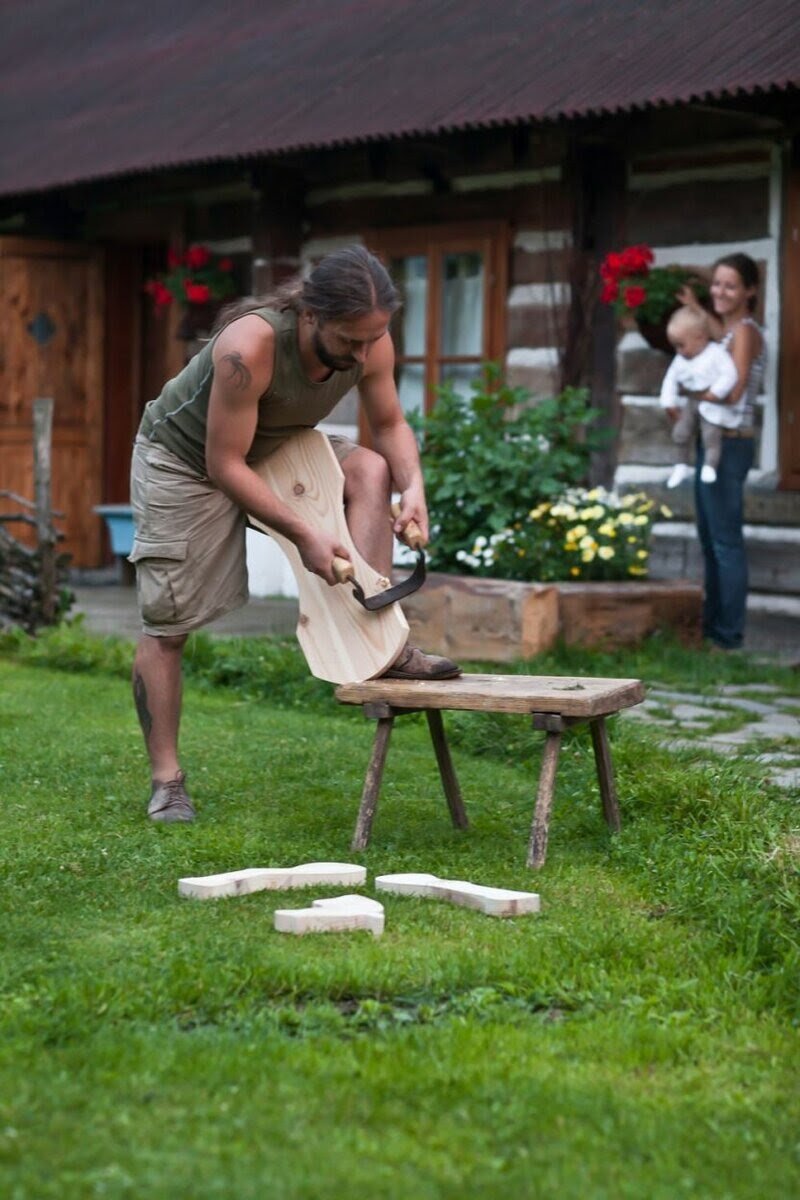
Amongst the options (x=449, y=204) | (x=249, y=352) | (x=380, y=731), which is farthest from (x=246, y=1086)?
(x=449, y=204)

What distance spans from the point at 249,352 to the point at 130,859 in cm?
128

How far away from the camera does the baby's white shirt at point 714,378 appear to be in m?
8.36

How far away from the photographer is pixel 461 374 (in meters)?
10.7

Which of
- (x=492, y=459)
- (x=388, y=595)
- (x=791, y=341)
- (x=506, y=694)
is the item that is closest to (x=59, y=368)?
(x=492, y=459)

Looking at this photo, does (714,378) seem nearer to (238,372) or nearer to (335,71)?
(335,71)

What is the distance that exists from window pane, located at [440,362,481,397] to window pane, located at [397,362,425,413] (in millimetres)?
191

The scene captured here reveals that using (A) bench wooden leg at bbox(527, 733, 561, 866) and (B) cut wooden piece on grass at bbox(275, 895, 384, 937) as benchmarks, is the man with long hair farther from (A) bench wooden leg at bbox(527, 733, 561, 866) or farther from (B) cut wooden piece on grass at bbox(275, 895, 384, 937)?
Answer: (B) cut wooden piece on grass at bbox(275, 895, 384, 937)

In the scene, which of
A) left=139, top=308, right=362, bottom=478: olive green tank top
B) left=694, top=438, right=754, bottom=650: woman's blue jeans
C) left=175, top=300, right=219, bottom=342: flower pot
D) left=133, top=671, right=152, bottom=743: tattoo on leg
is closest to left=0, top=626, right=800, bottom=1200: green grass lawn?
left=133, top=671, right=152, bottom=743: tattoo on leg

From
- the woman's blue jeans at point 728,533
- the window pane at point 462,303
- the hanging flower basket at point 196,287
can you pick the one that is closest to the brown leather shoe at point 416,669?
the woman's blue jeans at point 728,533

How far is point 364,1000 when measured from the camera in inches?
132

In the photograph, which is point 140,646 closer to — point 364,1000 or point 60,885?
point 60,885

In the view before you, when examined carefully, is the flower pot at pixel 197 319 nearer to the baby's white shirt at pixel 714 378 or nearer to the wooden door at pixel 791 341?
the baby's white shirt at pixel 714 378

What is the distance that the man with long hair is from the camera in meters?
4.57

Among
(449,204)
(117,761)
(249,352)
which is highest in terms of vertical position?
(449,204)
